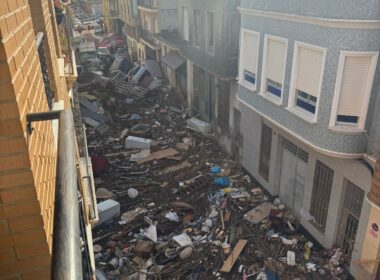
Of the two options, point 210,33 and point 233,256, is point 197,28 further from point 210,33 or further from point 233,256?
point 233,256

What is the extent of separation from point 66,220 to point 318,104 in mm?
9426

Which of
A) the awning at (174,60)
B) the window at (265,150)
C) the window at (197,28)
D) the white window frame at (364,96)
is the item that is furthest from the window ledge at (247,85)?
the awning at (174,60)

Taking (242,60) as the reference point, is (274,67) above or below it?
above

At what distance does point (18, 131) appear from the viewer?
1848 millimetres

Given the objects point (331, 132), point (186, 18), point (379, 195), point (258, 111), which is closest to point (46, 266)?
point (379, 195)

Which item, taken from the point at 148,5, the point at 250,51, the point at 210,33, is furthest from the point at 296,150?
the point at 148,5

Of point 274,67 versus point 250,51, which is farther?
point 250,51

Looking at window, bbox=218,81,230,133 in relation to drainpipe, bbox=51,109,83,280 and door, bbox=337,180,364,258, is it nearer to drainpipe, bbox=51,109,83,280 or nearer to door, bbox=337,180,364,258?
door, bbox=337,180,364,258

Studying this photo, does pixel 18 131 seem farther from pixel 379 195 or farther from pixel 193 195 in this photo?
pixel 193 195

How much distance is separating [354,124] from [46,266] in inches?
348

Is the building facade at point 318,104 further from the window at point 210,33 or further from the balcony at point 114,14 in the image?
the balcony at point 114,14

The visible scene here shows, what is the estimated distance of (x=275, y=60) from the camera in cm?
1193

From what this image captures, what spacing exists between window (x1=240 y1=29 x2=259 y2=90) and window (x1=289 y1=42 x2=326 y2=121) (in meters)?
2.66

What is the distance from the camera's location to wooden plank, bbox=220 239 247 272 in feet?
35.6
